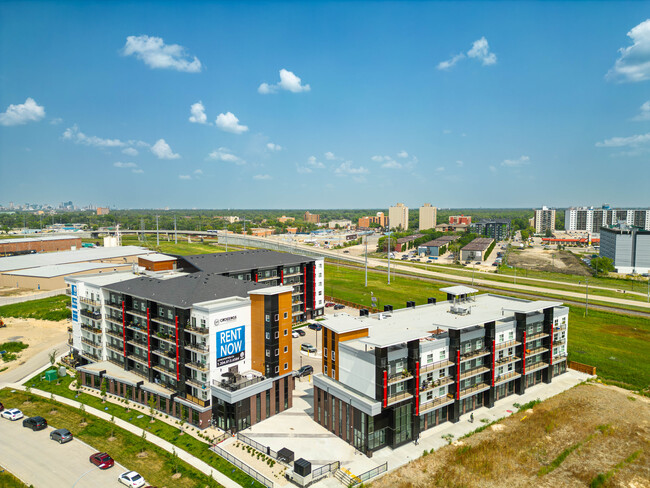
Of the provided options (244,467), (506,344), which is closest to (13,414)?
(244,467)

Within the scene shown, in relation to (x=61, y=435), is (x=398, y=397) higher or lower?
higher

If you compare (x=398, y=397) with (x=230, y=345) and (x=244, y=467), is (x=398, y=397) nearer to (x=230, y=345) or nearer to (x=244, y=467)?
(x=244, y=467)

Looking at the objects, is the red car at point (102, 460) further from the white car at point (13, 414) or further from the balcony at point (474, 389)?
the balcony at point (474, 389)

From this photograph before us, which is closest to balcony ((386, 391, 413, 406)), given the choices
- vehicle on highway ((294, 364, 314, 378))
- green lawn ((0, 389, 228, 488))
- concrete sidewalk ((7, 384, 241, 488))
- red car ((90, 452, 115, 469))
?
concrete sidewalk ((7, 384, 241, 488))

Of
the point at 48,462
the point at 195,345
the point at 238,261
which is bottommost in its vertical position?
the point at 48,462

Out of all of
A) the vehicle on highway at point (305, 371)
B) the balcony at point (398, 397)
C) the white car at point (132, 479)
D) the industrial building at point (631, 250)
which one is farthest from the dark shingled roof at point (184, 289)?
the industrial building at point (631, 250)

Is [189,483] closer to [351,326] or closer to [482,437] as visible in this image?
[351,326]

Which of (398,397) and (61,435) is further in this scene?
(61,435)
